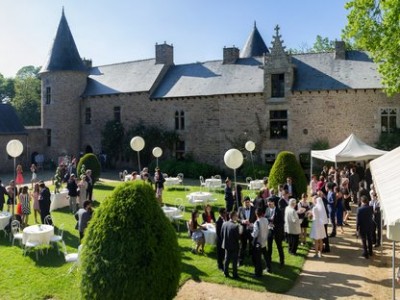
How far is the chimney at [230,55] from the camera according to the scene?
2723 centimetres

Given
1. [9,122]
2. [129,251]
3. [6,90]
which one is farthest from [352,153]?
[6,90]

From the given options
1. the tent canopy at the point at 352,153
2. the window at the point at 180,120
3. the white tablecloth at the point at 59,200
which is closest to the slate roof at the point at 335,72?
the tent canopy at the point at 352,153

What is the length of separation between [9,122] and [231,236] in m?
25.6

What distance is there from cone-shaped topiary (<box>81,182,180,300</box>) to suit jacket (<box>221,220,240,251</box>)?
2.18 metres

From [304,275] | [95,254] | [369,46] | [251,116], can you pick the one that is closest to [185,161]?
[251,116]

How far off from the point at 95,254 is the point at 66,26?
28.7 metres

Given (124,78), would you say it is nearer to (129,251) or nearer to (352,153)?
(352,153)

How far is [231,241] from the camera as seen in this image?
8523mm

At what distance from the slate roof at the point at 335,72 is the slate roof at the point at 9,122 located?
65.7 ft

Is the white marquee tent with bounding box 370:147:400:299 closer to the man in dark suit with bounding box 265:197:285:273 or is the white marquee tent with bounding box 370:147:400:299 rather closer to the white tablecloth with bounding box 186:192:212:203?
the man in dark suit with bounding box 265:197:285:273

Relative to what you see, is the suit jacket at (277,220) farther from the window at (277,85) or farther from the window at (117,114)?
the window at (117,114)

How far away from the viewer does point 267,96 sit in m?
23.9

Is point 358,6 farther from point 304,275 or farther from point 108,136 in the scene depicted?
point 108,136

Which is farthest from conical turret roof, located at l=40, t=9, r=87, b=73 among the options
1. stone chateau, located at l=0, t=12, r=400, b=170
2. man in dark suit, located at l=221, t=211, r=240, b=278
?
man in dark suit, located at l=221, t=211, r=240, b=278
